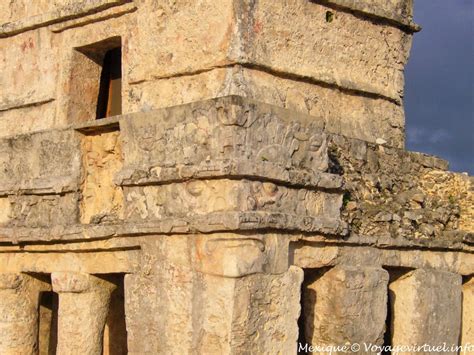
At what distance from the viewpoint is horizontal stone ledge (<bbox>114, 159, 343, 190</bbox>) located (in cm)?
641

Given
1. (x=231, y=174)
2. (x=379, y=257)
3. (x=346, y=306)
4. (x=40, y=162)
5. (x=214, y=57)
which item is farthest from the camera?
(x=40, y=162)

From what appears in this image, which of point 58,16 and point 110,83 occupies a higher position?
point 58,16

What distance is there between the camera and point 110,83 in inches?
351

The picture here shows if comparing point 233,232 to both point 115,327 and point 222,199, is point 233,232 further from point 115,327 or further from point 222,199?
point 115,327

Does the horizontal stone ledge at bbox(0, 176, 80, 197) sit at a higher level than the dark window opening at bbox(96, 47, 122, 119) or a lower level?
lower

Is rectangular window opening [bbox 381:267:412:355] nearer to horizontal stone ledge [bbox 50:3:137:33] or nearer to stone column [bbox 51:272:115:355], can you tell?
stone column [bbox 51:272:115:355]

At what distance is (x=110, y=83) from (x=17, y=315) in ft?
7.36

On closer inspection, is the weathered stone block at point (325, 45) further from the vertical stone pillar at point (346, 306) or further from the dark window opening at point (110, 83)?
the dark window opening at point (110, 83)

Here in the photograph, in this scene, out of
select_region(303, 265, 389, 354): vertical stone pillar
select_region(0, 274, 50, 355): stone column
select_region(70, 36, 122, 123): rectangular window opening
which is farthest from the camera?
select_region(70, 36, 122, 123): rectangular window opening

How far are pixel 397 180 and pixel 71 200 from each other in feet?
8.76

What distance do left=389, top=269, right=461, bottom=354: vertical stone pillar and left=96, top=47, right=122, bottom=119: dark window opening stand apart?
2919 mm

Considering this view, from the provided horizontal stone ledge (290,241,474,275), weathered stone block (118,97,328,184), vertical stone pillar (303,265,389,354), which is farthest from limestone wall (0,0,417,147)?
vertical stone pillar (303,265,389,354)

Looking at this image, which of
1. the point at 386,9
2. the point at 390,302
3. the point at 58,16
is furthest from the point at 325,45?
the point at 58,16

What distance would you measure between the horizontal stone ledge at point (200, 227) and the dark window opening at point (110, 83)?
1.56m
